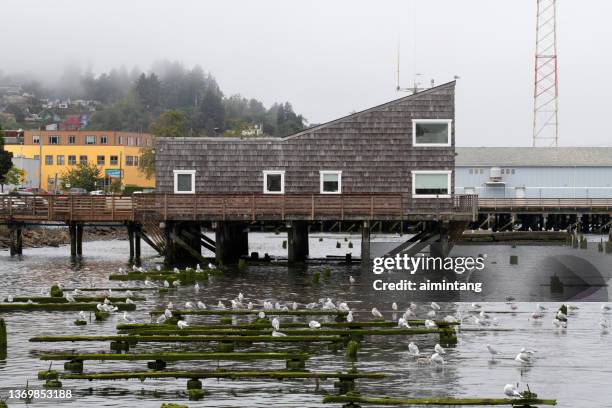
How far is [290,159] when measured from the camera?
6147 cm

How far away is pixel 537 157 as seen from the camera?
120 m

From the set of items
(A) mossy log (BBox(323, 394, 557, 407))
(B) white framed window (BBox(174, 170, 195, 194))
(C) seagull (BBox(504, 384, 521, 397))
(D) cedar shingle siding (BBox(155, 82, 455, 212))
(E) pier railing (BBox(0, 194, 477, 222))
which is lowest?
(A) mossy log (BBox(323, 394, 557, 407))

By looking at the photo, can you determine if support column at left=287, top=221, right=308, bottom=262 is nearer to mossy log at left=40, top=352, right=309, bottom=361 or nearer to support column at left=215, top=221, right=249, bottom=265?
support column at left=215, top=221, right=249, bottom=265

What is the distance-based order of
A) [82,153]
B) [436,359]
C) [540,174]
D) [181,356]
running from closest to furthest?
[181,356] < [436,359] < [540,174] < [82,153]

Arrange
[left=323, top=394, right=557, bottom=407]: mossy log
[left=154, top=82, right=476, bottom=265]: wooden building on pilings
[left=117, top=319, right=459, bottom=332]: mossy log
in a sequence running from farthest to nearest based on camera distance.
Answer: [left=154, top=82, right=476, bottom=265]: wooden building on pilings < [left=117, top=319, right=459, bottom=332]: mossy log < [left=323, top=394, right=557, bottom=407]: mossy log

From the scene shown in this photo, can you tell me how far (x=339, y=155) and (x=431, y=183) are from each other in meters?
4.87

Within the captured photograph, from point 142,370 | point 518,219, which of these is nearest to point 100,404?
point 142,370

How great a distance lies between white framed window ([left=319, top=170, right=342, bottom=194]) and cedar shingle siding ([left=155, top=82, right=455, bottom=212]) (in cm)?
22

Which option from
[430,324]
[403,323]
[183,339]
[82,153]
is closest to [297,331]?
[403,323]

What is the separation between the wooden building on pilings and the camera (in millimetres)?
59188

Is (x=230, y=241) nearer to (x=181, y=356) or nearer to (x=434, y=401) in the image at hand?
(x=181, y=356)

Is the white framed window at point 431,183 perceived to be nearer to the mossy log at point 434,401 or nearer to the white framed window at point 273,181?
the white framed window at point 273,181

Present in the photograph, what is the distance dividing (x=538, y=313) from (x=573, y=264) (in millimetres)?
32230

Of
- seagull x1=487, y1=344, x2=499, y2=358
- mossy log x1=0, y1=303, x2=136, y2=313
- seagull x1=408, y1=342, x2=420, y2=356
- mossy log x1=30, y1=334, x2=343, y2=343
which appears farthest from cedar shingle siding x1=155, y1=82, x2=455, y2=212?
mossy log x1=30, y1=334, x2=343, y2=343
